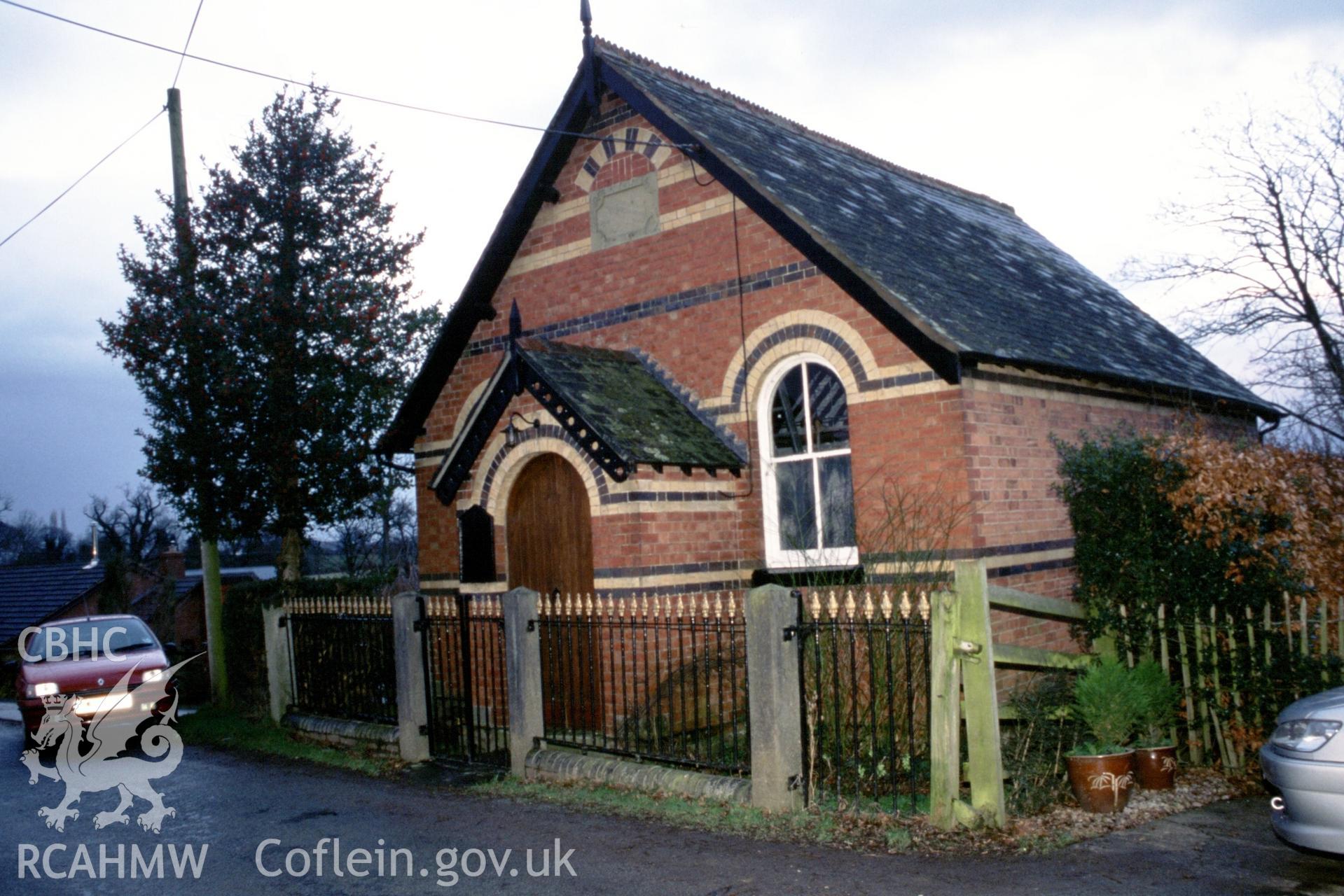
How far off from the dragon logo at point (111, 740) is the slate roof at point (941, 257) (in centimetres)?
816

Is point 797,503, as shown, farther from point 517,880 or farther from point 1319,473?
point 517,880

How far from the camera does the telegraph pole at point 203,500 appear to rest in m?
14.8

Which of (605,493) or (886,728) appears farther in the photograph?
(605,493)

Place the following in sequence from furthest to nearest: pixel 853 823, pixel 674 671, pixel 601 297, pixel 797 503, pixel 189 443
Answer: pixel 189 443 → pixel 601 297 → pixel 797 503 → pixel 674 671 → pixel 853 823

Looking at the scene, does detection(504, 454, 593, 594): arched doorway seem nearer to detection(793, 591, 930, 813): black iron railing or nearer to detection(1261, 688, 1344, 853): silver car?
detection(793, 591, 930, 813): black iron railing

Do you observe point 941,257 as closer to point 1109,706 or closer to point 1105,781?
point 1109,706

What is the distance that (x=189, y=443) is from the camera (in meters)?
14.5

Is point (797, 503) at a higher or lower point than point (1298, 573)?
higher

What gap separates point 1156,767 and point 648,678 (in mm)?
3816

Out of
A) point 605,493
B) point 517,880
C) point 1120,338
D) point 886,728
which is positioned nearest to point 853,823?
point 886,728

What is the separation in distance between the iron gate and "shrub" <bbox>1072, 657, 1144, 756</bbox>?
495 centimetres

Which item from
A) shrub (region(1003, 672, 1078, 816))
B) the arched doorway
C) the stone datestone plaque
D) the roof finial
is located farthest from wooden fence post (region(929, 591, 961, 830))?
the roof finial

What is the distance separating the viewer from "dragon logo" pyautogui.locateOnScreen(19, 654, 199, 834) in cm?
1103

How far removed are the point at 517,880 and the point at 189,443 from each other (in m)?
9.96
